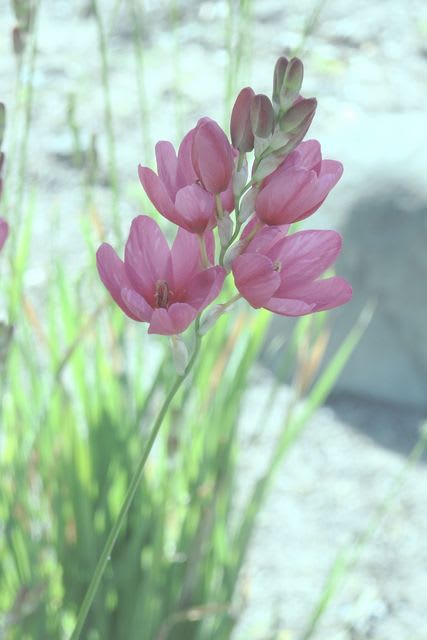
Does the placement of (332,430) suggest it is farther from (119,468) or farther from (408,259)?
(119,468)

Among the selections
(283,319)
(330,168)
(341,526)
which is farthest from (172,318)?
(283,319)

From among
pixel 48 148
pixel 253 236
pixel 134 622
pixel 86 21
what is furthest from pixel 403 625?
pixel 86 21

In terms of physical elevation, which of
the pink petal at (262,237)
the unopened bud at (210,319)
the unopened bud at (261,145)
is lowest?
the unopened bud at (210,319)

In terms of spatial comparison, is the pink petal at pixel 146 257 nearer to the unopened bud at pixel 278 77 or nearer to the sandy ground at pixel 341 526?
the unopened bud at pixel 278 77

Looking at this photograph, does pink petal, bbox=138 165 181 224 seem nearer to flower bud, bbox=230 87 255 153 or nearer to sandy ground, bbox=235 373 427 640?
flower bud, bbox=230 87 255 153

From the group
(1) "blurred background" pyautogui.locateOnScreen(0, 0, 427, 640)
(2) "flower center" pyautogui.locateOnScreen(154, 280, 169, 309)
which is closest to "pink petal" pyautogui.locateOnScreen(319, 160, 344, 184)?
(2) "flower center" pyautogui.locateOnScreen(154, 280, 169, 309)

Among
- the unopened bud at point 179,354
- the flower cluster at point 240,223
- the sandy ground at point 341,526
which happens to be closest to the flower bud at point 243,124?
the flower cluster at point 240,223
